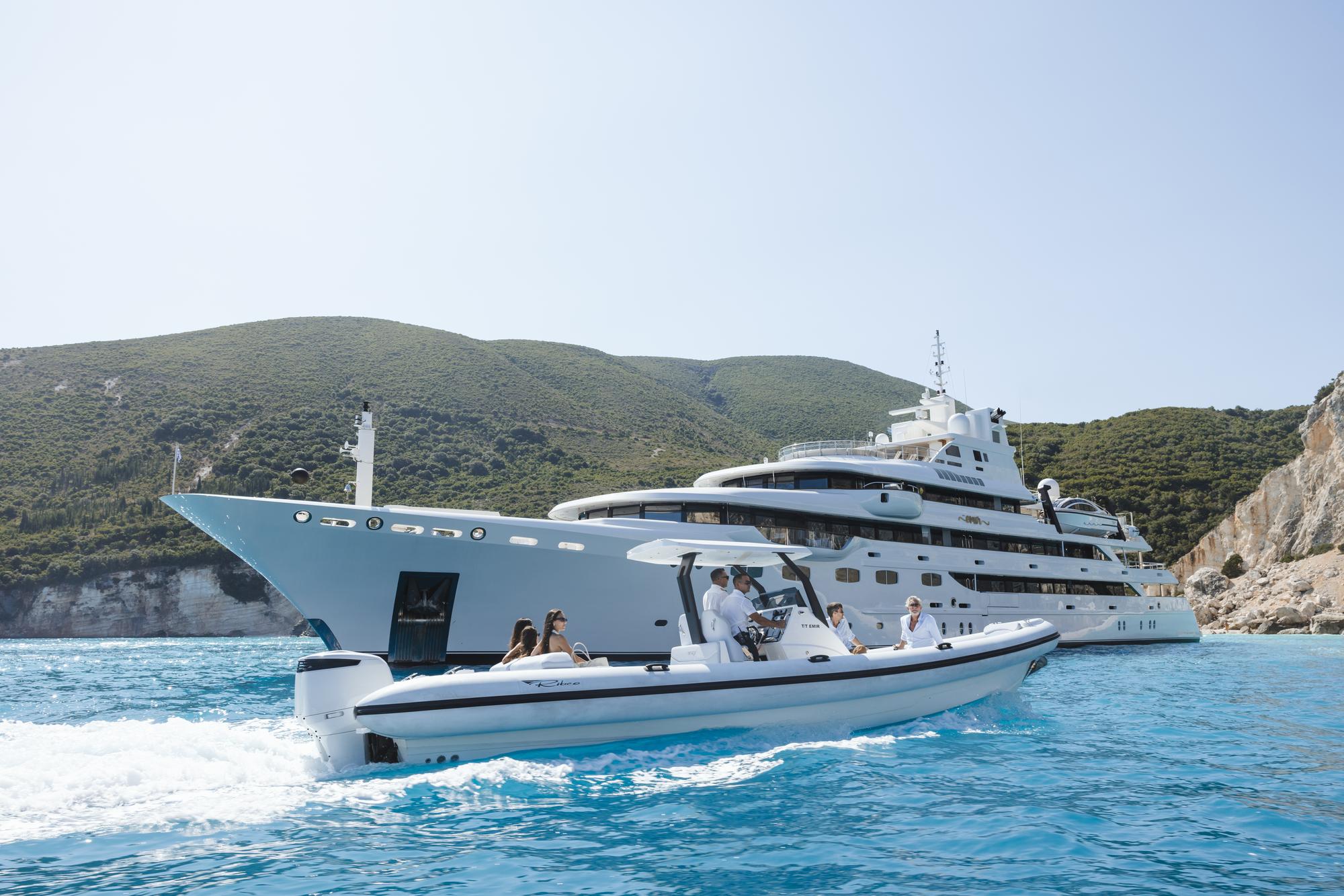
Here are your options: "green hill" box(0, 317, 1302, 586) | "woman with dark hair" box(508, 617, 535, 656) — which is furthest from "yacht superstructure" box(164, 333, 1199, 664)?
"green hill" box(0, 317, 1302, 586)

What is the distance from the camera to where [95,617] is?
54.2 metres

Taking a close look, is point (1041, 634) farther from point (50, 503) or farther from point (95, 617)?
point (50, 503)

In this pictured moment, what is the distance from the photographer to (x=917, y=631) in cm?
1214

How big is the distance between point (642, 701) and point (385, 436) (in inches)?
2557

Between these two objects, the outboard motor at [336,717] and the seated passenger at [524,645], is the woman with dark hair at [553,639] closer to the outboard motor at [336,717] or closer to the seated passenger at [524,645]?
the seated passenger at [524,645]

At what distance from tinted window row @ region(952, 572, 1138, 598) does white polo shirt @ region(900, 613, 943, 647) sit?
50.2 ft

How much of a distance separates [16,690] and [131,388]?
61001 millimetres

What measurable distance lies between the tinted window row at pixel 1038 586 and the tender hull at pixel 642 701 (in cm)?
1652

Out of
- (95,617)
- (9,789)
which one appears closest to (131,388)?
(95,617)

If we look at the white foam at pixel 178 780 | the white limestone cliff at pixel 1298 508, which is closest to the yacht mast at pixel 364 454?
the white foam at pixel 178 780

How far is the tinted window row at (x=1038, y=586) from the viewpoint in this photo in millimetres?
27531

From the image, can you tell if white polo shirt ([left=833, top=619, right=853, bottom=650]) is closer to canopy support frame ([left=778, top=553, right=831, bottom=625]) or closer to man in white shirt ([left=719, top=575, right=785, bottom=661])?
canopy support frame ([left=778, top=553, right=831, bottom=625])

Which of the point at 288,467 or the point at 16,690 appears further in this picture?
the point at 288,467

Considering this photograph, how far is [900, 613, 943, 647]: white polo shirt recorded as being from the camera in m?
12.1
